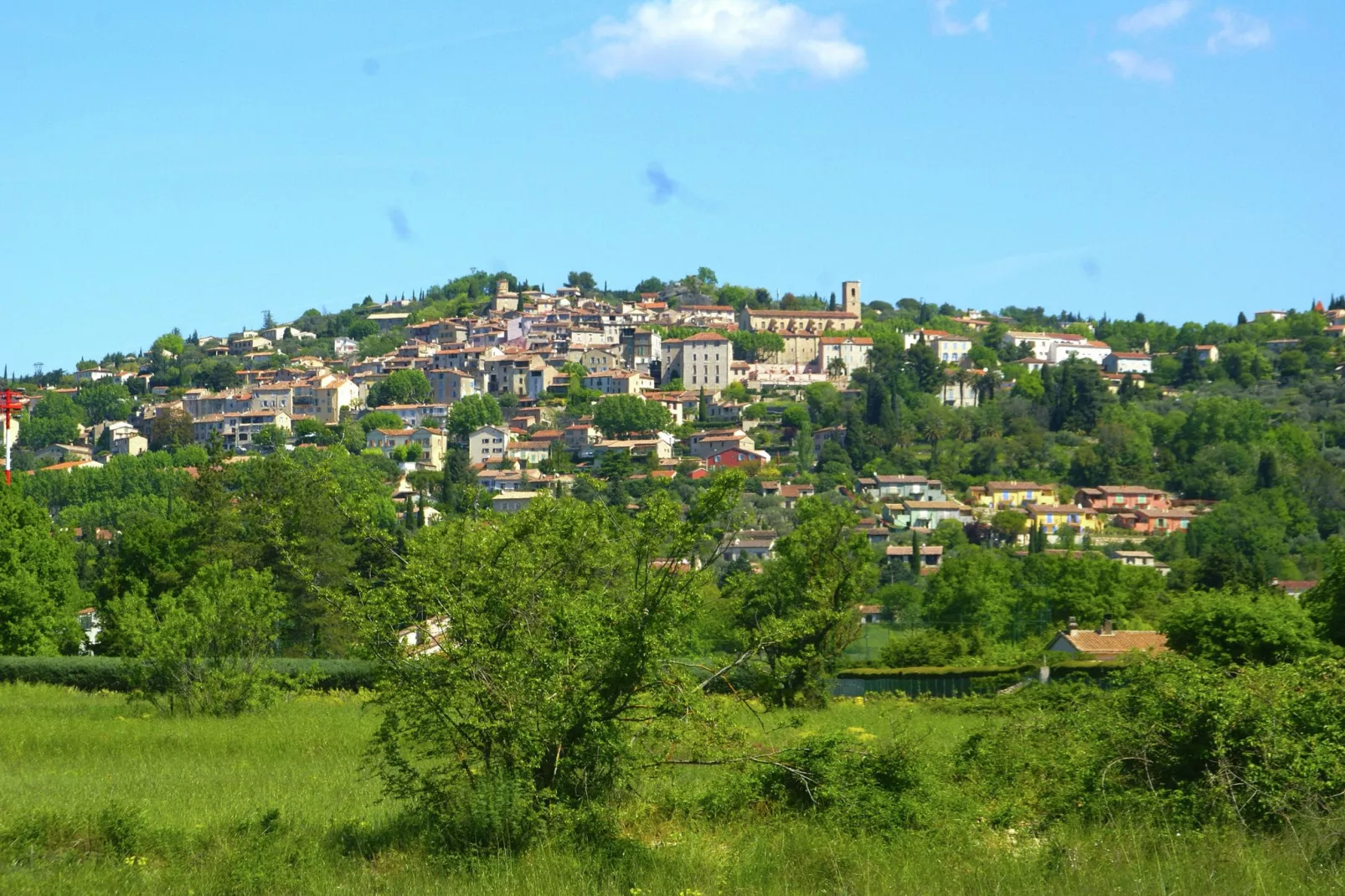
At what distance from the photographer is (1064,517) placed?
89250 millimetres

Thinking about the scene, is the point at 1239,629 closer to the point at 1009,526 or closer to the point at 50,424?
the point at 1009,526

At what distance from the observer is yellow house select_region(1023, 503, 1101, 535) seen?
288 feet

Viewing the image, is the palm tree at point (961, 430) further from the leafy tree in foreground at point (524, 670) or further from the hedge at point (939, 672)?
the leafy tree in foreground at point (524, 670)

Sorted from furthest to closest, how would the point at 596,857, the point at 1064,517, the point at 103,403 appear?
1. the point at 103,403
2. the point at 1064,517
3. the point at 596,857

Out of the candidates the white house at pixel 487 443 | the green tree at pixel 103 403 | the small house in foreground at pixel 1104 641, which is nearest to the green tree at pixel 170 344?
the green tree at pixel 103 403

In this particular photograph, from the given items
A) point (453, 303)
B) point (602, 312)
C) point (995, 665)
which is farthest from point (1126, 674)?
point (453, 303)

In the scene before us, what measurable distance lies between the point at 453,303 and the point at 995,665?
155 meters

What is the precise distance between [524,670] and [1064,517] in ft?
268

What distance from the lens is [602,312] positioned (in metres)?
156

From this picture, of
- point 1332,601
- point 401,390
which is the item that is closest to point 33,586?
point 1332,601

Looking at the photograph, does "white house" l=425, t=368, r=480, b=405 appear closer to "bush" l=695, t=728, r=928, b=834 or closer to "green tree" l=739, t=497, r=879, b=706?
"green tree" l=739, t=497, r=879, b=706

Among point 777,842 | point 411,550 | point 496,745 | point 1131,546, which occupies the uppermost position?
point 411,550

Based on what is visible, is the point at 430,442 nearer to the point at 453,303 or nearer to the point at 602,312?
the point at 602,312

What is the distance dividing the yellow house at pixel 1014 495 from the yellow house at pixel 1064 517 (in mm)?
1876
